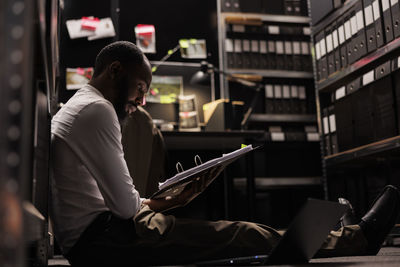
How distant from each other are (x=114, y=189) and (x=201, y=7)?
332 cm

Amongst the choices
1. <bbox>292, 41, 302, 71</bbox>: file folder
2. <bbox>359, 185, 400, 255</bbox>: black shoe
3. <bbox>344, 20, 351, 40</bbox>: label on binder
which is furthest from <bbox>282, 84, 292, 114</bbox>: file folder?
<bbox>359, 185, 400, 255</bbox>: black shoe

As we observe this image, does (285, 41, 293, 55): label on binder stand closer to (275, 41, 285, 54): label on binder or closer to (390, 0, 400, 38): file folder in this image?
(275, 41, 285, 54): label on binder

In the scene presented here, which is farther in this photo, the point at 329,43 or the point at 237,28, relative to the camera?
the point at 237,28

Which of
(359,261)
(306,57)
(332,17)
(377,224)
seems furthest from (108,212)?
(306,57)

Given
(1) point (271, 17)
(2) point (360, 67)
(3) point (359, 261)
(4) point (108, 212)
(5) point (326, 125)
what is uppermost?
(1) point (271, 17)

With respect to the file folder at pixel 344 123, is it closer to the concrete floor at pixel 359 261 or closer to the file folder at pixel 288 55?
the file folder at pixel 288 55

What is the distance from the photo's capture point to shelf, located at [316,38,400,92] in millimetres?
2586

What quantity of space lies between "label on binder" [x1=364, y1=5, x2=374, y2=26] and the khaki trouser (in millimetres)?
1851

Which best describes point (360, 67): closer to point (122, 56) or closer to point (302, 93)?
point (302, 93)

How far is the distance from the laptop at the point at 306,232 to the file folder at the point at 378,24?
178cm

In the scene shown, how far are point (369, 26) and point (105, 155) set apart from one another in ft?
7.00

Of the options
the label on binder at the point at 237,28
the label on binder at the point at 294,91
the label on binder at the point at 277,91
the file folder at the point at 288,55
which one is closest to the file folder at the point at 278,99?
the label on binder at the point at 277,91

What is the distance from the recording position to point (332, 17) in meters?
3.20

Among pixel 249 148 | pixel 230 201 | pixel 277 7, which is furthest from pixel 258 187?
pixel 249 148
